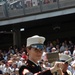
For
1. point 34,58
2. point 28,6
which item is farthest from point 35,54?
point 28,6

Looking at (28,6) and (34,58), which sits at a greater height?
(34,58)

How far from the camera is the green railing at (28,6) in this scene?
17.4m

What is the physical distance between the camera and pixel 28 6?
59.8 feet

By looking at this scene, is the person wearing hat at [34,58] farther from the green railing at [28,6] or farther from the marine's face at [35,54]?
the green railing at [28,6]

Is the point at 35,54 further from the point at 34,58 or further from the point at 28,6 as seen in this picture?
the point at 28,6

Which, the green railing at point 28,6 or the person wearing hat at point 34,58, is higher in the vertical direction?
the person wearing hat at point 34,58

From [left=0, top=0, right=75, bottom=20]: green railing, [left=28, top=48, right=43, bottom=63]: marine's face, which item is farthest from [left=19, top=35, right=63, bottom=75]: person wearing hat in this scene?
[left=0, top=0, right=75, bottom=20]: green railing

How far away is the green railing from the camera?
17.4m

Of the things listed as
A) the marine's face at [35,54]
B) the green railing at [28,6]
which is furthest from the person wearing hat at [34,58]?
the green railing at [28,6]

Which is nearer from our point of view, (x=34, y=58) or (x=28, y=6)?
(x=34, y=58)

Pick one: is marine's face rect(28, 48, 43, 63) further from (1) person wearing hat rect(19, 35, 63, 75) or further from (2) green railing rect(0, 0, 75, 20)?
(2) green railing rect(0, 0, 75, 20)

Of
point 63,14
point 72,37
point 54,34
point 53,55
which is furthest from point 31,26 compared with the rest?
point 53,55

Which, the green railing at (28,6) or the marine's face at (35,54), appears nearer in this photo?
the marine's face at (35,54)

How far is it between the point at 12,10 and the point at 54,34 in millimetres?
4193
